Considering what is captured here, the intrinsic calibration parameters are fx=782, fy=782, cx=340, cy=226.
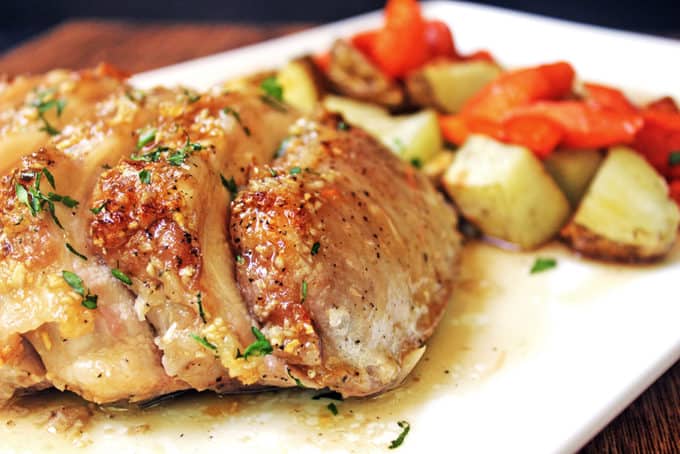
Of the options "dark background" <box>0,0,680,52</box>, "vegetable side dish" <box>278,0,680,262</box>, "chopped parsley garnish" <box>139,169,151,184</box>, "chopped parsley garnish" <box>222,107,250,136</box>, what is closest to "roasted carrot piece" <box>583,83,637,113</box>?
"vegetable side dish" <box>278,0,680,262</box>

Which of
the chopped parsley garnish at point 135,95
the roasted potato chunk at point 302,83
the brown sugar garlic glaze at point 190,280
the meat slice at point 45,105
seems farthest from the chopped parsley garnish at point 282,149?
the roasted potato chunk at point 302,83

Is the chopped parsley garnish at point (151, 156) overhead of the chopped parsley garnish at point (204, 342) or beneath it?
overhead

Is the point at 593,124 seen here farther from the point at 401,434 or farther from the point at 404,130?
the point at 401,434

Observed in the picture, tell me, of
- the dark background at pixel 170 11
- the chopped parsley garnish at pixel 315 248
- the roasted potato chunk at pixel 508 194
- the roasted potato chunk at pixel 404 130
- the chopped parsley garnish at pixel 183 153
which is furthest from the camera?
the dark background at pixel 170 11

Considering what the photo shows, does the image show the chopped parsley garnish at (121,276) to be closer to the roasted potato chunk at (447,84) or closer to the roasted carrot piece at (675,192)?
the roasted potato chunk at (447,84)

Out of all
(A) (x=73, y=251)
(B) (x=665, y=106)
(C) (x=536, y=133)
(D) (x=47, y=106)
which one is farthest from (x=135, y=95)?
(B) (x=665, y=106)

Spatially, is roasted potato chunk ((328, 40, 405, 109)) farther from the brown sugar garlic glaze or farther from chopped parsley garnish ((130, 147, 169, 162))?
chopped parsley garnish ((130, 147, 169, 162))
